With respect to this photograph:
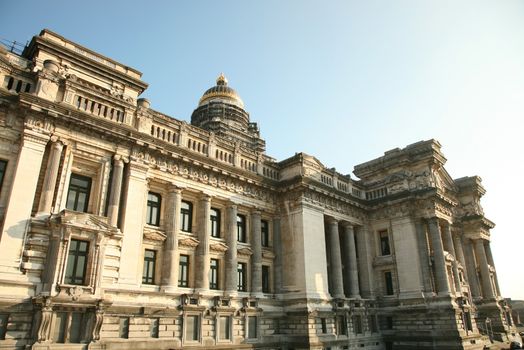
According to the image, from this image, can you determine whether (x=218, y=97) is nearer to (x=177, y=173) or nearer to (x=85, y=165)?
(x=177, y=173)

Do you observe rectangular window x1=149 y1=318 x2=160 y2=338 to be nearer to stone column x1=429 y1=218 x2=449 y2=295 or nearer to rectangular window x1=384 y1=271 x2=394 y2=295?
rectangular window x1=384 y1=271 x2=394 y2=295

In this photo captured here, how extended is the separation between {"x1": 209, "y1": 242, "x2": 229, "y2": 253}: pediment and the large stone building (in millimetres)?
75

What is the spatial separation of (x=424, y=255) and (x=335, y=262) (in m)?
8.37

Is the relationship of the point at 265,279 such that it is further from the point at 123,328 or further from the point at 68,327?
the point at 68,327

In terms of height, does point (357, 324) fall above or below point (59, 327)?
below

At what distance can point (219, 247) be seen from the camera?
27.8 metres

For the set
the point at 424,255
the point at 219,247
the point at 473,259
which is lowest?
the point at 219,247

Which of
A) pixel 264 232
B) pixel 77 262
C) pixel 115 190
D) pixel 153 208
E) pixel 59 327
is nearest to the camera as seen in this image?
pixel 59 327

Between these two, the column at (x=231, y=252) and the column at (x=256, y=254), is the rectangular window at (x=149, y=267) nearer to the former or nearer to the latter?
the column at (x=231, y=252)

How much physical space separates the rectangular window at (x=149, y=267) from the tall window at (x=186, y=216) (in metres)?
3.05

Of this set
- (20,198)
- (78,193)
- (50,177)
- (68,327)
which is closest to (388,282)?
(68,327)

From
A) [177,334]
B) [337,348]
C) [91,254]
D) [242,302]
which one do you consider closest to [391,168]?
[337,348]

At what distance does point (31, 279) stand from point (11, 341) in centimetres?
274

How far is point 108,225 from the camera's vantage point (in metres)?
21.4
